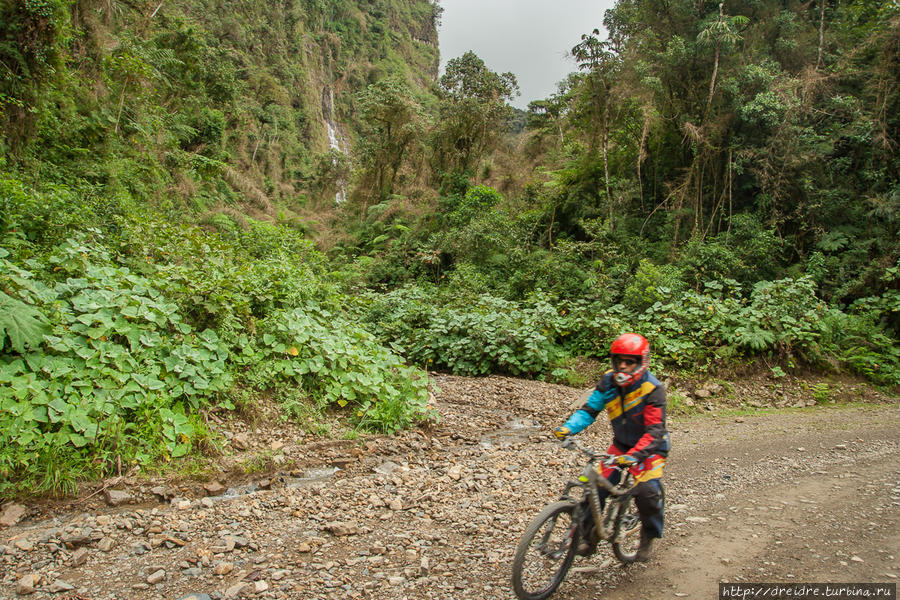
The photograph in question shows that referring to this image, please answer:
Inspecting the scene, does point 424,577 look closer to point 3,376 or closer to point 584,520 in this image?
point 584,520

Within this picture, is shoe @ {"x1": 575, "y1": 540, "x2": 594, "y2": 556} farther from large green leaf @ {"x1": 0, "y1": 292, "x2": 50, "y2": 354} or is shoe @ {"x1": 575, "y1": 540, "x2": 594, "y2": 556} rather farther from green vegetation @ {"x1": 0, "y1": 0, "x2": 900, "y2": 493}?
large green leaf @ {"x1": 0, "y1": 292, "x2": 50, "y2": 354}

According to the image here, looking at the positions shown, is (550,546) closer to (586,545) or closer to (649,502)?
(586,545)

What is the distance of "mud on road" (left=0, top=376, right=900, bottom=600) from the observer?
313 centimetres

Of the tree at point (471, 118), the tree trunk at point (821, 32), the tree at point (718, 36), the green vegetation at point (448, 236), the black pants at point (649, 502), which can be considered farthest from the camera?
the tree at point (471, 118)

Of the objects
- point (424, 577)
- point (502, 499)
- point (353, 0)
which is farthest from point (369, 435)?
point (353, 0)

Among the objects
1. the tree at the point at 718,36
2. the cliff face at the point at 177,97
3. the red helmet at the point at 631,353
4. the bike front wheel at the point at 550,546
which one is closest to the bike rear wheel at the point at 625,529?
the bike front wheel at the point at 550,546

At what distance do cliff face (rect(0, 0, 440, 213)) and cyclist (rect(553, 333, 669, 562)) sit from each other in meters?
9.84

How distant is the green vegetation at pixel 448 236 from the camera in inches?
192

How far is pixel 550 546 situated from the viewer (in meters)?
2.99

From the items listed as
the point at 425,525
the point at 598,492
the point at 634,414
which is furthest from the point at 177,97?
the point at 598,492

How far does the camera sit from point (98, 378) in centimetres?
450

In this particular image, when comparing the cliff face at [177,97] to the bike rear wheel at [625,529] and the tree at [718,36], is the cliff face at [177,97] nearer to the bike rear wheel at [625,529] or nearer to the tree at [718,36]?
the bike rear wheel at [625,529]

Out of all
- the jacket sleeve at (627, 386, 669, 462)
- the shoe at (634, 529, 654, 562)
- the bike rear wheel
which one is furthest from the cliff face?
the shoe at (634, 529, 654, 562)

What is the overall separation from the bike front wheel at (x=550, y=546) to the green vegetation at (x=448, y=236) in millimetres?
3277
